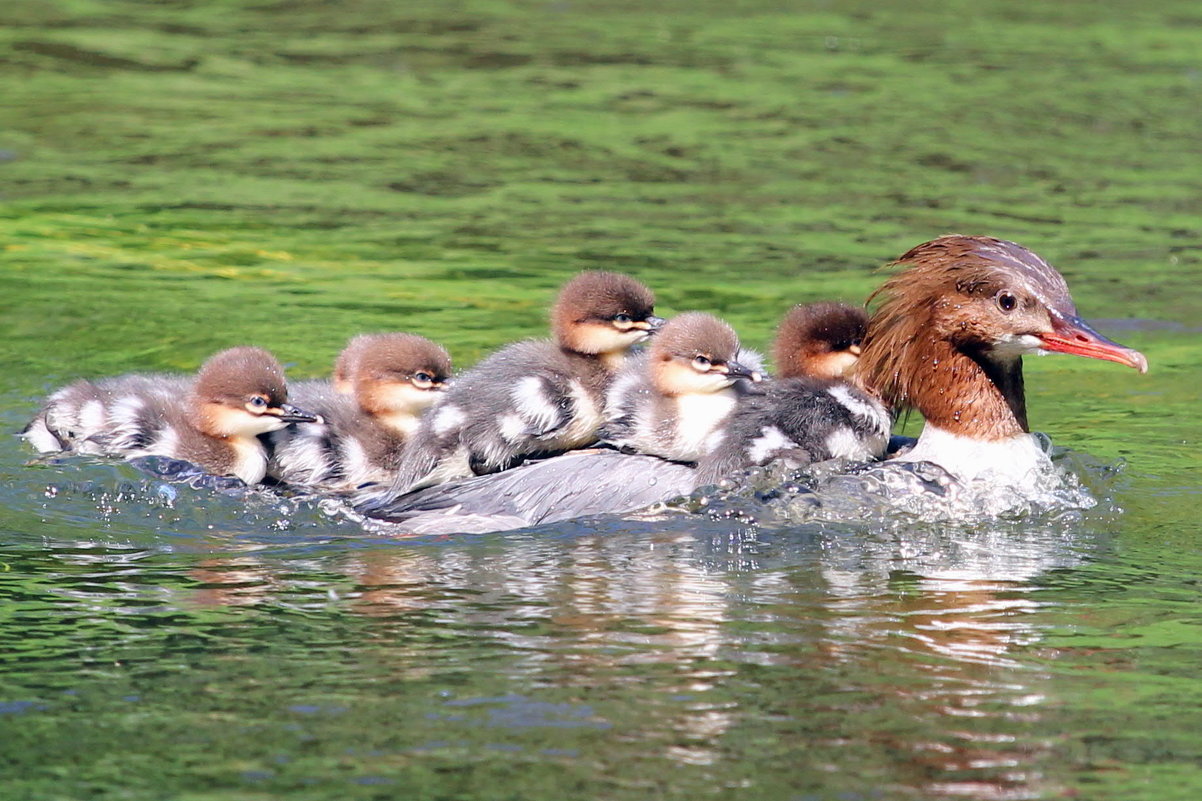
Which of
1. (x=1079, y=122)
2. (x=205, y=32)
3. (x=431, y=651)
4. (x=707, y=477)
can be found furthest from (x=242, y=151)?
(x=431, y=651)

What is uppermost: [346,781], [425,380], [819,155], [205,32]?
[205,32]


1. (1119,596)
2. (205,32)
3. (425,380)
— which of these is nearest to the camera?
(1119,596)

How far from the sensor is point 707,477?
712 centimetres

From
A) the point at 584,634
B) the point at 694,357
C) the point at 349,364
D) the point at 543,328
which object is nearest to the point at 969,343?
the point at 694,357

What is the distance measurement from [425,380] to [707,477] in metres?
1.35

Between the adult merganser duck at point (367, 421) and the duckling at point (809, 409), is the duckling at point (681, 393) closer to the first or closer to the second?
the duckling at point (809, 409)

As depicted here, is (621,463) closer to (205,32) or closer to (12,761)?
(12,761)

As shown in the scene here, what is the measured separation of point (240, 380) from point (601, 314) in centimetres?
149

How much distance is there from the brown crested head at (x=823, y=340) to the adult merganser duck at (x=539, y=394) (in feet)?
1.87

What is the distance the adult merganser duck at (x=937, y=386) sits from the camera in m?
7.02

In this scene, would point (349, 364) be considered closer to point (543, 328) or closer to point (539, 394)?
point (539, 394)

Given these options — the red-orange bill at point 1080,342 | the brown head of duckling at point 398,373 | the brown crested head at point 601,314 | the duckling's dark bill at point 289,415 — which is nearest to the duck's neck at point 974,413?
the red-orange bill at point 1080,342

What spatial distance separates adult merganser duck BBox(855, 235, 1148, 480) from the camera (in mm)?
6988

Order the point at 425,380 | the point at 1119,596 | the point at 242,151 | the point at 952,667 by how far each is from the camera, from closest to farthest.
→ the point at 952,667 → the point at 1119,596 → the point at 425,380 → the point at 242,151
